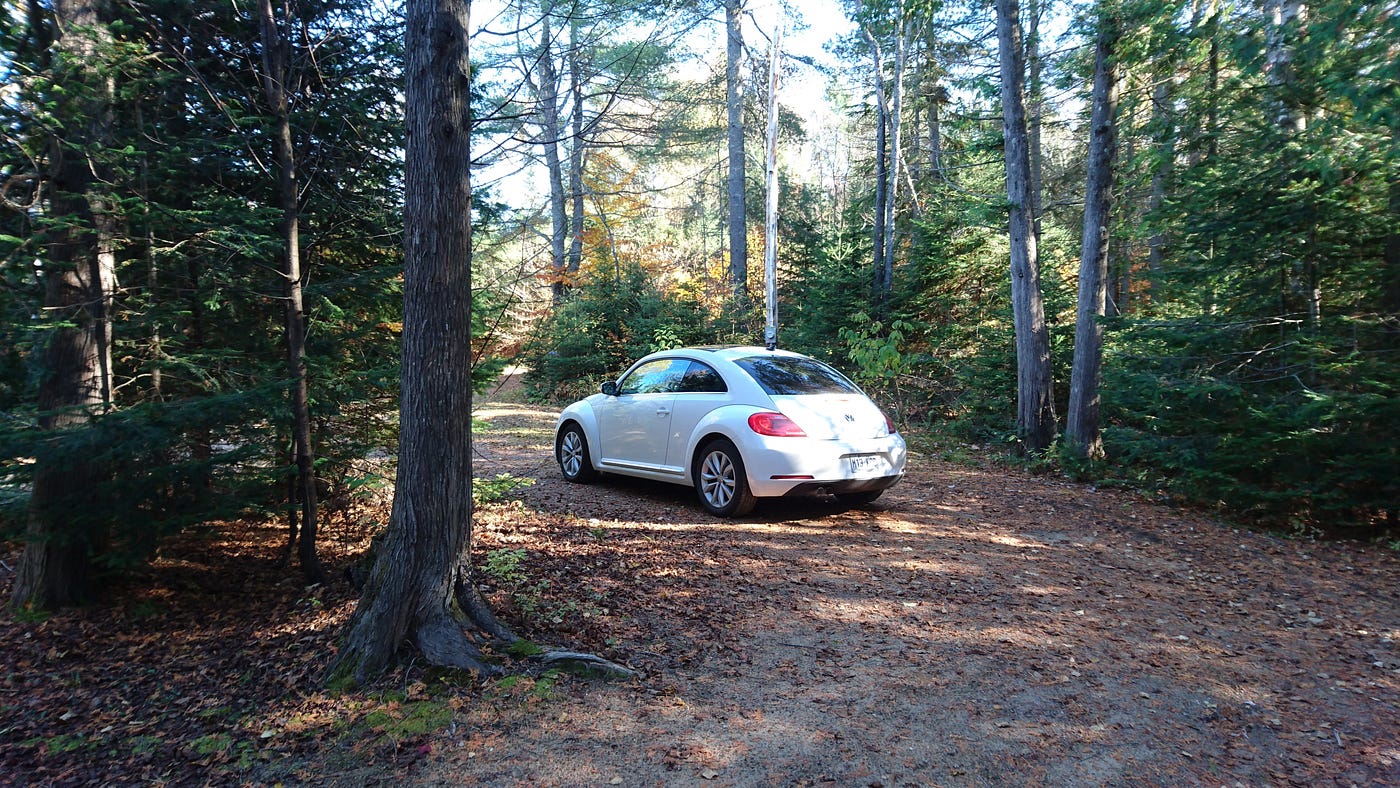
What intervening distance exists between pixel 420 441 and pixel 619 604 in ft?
5.77

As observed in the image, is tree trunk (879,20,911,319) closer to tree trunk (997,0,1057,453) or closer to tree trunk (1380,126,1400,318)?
tree trunk (997,0,1057,453)

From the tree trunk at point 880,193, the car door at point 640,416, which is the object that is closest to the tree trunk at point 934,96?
the tree trunk at point 880,193

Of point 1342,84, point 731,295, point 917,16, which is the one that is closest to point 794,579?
point 1342,84

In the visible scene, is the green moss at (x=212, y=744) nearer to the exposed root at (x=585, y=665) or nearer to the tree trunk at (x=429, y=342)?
the tree trunk at (x=429, y=342)

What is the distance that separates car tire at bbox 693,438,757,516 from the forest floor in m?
0.29

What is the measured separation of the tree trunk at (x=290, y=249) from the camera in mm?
5348

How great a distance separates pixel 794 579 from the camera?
5.54 metres

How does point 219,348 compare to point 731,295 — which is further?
point 731,295

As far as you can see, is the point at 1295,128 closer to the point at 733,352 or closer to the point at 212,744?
the point at 733,352

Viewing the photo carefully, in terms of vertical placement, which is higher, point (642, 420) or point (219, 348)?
point (219, 348)

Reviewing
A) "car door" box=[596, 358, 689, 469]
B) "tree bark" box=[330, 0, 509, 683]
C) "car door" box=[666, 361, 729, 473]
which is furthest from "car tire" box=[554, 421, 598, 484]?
"tree bark" box=[330, 0, 509, 683]

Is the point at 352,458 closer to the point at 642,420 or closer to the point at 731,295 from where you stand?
the point at 642,420

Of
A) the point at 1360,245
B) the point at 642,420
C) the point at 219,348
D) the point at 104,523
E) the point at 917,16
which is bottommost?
the point at 104,523

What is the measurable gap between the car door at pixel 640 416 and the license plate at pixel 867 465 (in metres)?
1.97
